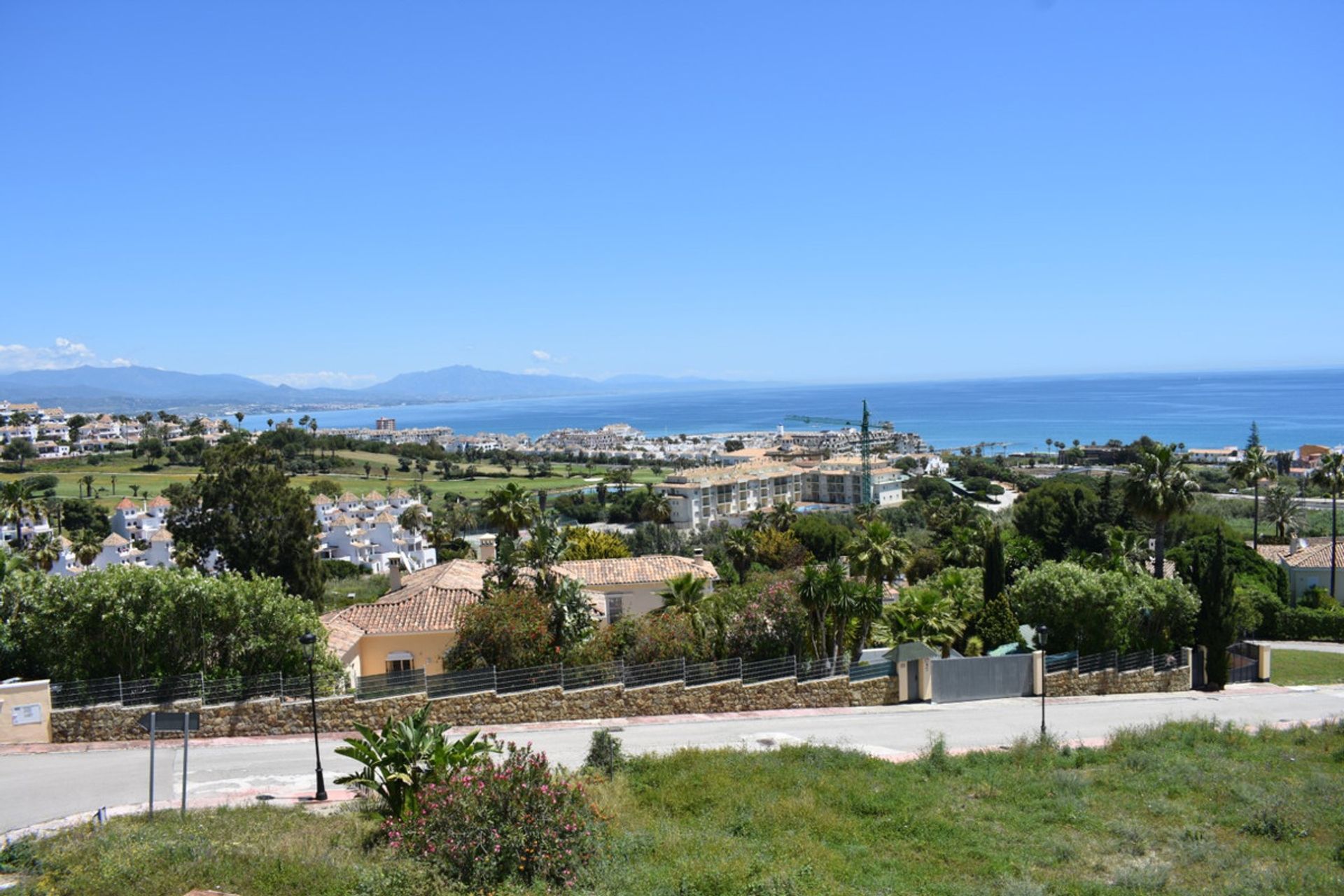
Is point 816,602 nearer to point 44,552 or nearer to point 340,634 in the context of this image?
point 340,634

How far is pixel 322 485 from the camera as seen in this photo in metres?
87.7

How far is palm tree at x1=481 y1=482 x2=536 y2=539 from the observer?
91.6 ft

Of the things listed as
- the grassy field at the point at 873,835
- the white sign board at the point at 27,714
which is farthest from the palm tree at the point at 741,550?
the white sign board at the point at 27,714

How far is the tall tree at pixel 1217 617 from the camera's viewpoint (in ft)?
92.6

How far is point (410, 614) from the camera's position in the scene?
86.7ft

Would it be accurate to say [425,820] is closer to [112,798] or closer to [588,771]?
[588,771]

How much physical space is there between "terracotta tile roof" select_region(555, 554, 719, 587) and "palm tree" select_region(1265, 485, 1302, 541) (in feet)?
141

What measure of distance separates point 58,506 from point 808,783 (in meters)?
74.5

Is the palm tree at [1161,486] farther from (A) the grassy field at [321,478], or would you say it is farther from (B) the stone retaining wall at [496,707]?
(A) the grassy field at [321,478]

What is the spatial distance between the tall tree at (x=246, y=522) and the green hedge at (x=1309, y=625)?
39.1 meters

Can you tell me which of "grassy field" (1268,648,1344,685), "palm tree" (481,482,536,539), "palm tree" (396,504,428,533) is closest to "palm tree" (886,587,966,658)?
"palm tree" (481,482,536,539)

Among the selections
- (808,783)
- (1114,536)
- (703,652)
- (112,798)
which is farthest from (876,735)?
(1114,536)

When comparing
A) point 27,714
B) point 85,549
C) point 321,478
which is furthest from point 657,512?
point 321,478

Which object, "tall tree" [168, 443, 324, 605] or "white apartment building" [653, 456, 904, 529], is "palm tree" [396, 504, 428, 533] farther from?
"tall tree" [168, 443, 324, 605]
